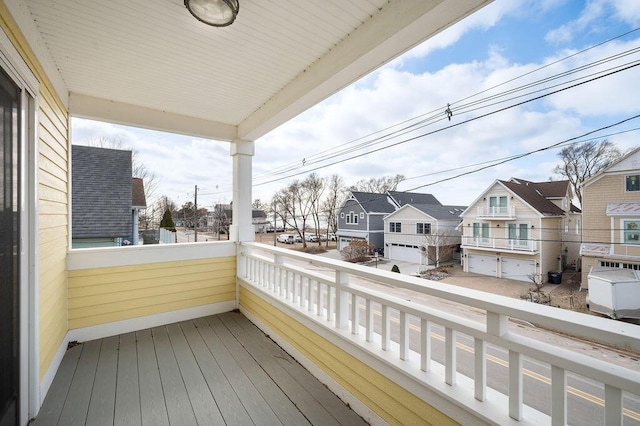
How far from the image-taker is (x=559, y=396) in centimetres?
93

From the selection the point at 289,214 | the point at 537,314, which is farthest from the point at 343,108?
the point at 537,314

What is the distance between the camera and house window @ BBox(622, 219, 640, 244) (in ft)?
2.61

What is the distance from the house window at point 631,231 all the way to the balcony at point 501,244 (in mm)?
261

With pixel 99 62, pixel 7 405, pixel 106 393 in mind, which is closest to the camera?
pixel 7 405

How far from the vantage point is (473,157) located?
132 centimetres

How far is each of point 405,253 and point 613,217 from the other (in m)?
0.91

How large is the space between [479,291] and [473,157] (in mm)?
627

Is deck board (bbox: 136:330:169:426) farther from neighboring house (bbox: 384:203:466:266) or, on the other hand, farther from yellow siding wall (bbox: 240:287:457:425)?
neighboring house (bbox: 384:203:466:266)

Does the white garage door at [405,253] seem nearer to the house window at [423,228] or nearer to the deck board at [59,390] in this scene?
Answer: the house window at [423,228]

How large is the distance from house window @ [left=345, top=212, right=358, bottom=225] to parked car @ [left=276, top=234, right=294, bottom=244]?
862 millimetres

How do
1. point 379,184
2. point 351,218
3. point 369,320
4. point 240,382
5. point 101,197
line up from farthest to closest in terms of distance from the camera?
1. point 101,197
2. point 351,218
3. point 379,184
4. point 240,382
5. point 369,320

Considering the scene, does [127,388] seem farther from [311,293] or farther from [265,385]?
[311,293]

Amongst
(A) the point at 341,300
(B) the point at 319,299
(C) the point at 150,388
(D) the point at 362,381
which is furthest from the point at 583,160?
(C) the point at 150,388

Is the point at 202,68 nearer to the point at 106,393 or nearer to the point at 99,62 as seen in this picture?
the point at 99,62
